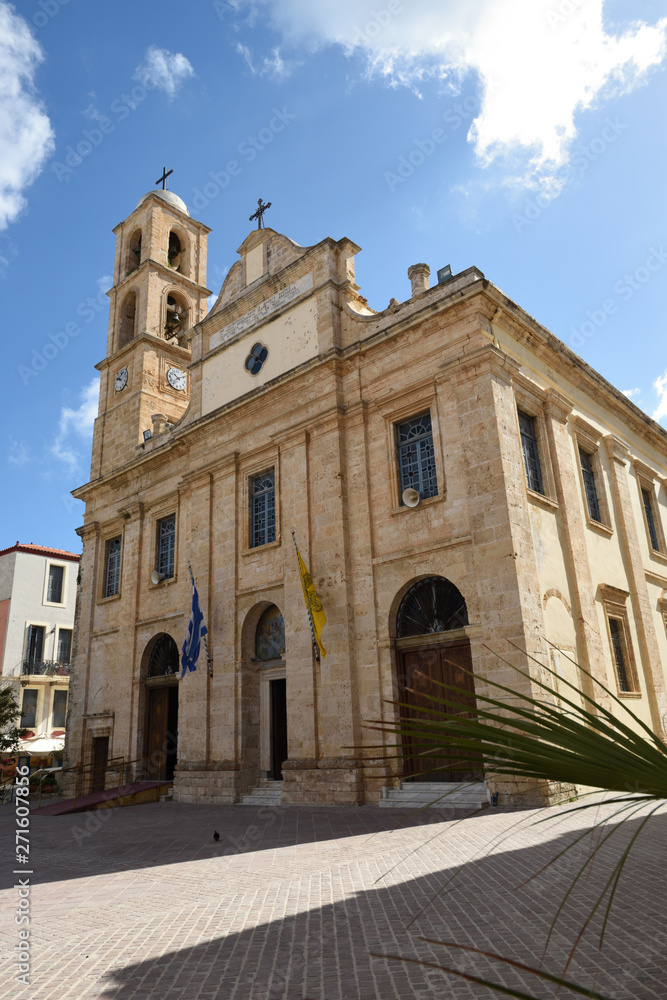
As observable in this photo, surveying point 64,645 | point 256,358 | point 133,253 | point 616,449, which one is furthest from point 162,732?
point 133,253

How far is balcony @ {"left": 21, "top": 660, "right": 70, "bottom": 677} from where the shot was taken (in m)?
30.4

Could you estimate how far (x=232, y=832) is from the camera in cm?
1018

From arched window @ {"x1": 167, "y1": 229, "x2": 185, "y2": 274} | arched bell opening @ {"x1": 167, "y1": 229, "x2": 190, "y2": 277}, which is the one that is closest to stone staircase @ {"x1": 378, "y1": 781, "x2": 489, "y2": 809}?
arched bell opening @ {"x1": 167, "y1": 229, "x2": 190, "y2": 277}

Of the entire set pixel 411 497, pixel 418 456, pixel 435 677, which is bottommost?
pixel 435 677

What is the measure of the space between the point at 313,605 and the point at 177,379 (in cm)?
1292

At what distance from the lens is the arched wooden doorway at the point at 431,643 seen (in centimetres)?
1245

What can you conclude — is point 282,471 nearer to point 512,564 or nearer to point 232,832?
point 512,564

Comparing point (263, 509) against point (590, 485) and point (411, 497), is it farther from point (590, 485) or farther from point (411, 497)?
point (590, 485)

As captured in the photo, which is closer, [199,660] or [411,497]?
[411,497]

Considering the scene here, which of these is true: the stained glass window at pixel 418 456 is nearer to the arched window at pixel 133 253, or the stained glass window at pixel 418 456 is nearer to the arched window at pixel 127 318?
the arched window at pixel 127 318

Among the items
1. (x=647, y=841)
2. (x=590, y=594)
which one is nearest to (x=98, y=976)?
(x=647, y=841)

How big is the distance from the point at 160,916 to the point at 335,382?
11411 millimetres

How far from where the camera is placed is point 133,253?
2633 cm

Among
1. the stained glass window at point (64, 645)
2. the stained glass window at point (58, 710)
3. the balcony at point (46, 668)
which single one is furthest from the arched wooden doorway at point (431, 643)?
the stained glass window at point (64, 645)
